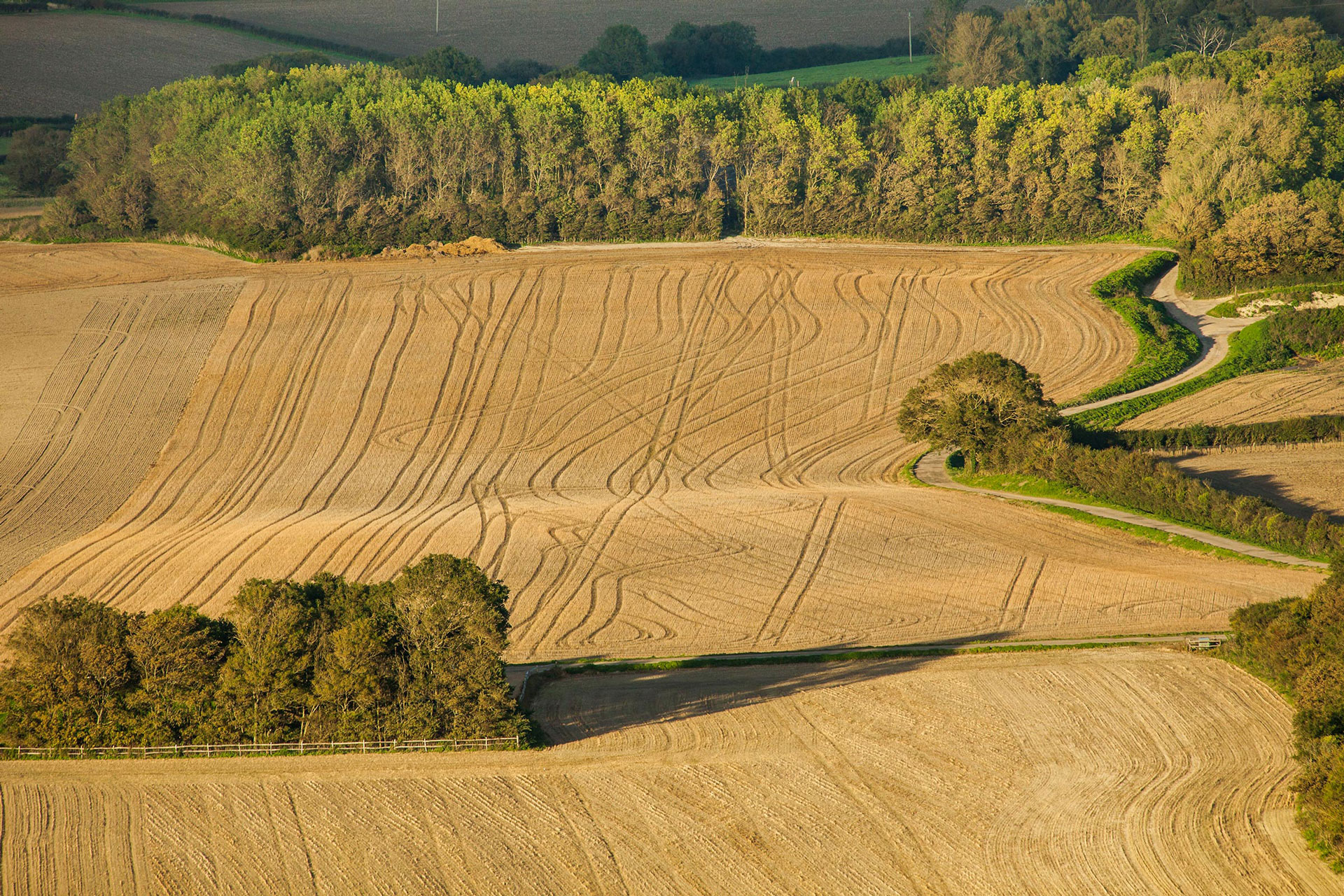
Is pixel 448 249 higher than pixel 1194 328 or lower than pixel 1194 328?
higher

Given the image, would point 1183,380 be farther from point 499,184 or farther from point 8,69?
point 8,69

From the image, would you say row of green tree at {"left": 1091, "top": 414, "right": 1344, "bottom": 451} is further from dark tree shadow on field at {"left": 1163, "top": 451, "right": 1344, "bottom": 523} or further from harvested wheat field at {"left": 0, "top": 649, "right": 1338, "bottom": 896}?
harvested wheat field at {"left": 0, "top": 649, "right": 1338, "bottom": 896}

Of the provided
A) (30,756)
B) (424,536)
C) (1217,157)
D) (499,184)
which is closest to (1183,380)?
(1217,157)

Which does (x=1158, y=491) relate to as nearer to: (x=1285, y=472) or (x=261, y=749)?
(x=1285, y=472)

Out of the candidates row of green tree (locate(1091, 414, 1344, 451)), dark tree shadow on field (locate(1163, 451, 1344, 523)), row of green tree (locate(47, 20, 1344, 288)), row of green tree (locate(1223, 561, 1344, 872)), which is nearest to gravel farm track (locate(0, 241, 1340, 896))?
row of green tree (locate(1223, 561, 1344, 872))

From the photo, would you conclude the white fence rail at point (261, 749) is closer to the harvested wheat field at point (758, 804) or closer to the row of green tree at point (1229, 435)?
the harvested wheat field at point (758, 804)

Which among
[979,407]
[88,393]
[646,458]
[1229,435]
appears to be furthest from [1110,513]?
[88,393]
